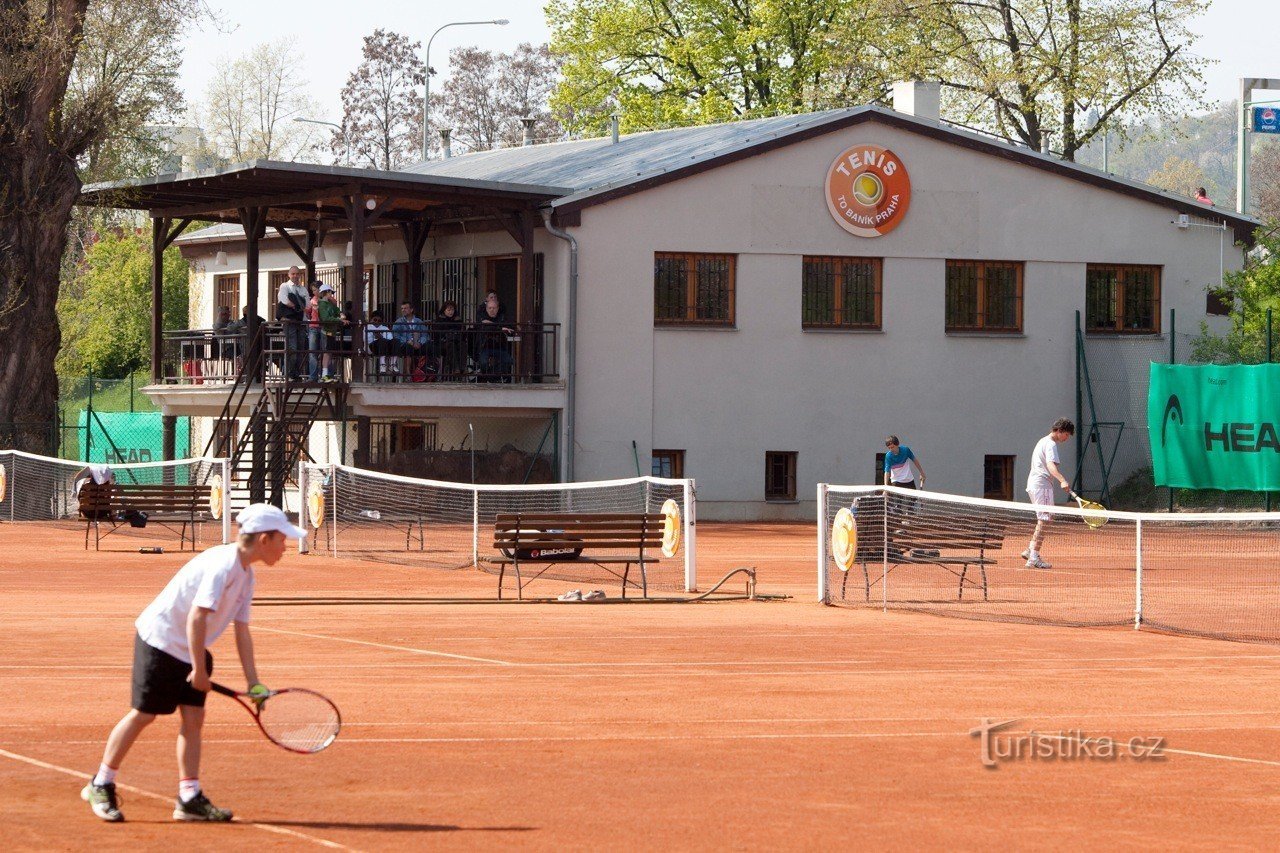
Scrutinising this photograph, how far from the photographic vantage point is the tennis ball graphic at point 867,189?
34.1m

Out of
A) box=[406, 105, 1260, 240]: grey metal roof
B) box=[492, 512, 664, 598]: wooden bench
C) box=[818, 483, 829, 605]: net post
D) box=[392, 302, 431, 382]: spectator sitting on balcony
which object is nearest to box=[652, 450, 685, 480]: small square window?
box=[392, 302, 431, 382]: spectator sitting on balcony

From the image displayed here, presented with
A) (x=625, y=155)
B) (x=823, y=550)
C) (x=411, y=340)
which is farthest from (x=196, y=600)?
(x=625, y=155)

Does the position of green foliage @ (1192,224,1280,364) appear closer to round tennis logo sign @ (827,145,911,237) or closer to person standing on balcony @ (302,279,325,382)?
round tennis logo sign @ (827,145,911,237)

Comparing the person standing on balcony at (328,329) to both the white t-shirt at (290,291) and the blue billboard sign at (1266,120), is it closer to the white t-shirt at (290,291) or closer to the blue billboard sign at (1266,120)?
the white t-shirt at (290,291)

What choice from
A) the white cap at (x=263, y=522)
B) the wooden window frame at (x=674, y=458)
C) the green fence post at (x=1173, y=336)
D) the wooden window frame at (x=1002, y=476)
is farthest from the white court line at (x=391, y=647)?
the green fence post at (x=1173, y=336)

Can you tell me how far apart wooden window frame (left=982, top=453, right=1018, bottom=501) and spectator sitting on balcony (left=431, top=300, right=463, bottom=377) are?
981 cm

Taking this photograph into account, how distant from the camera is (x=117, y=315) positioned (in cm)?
7006

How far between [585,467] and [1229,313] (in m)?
12.5

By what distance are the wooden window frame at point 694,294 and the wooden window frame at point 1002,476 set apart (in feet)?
18.4

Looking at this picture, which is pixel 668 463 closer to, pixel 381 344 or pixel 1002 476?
pixel 381 344

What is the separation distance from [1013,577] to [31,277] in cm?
2030

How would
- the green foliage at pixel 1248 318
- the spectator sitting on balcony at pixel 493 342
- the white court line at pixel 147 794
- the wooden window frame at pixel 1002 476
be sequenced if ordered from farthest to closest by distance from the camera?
the wooden window frame at pixel 1002 476
the green foliage at pixel 1248 318
the spectator sitting on balcony at pixel 493 342
the white court line at pixel 147 794

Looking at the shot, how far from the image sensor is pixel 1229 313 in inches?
1430

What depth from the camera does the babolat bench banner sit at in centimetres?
3031
